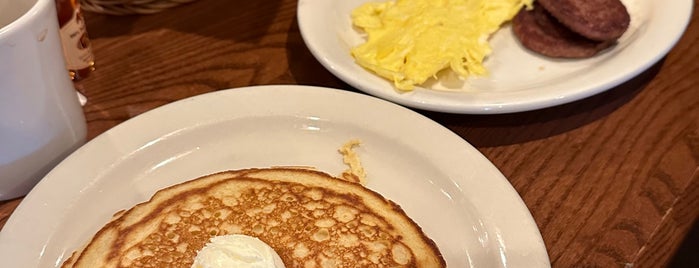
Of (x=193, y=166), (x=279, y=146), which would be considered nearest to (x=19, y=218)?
(x=193, y=166)

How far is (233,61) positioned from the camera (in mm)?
1516

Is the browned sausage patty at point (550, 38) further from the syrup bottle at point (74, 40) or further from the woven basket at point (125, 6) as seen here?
the syrup bottle at point (74, 40)

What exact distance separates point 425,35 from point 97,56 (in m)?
0.76

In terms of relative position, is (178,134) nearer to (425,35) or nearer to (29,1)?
(29,1)

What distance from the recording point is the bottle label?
1405 millimetres

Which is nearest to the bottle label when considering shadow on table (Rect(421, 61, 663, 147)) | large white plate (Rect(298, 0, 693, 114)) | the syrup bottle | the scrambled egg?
the syrup bottle

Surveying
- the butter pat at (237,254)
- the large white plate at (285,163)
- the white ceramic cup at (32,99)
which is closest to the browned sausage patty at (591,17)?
the large white plate at (285,163)

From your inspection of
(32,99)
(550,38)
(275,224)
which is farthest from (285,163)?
(550,38)

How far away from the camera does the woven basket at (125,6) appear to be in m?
1.63

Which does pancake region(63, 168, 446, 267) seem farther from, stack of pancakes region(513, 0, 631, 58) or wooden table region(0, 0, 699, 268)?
stack of pancakes region(513, 0, 631, 58)

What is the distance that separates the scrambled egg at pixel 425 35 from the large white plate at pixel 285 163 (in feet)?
0.50

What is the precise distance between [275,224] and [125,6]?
0.84m

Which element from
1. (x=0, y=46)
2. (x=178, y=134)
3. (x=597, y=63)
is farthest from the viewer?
(x=597, y=63)

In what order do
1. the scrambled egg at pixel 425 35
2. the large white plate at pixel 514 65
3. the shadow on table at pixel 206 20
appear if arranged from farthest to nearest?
1. the shadow on table at pixel 206 20
2. the scrambled egg at pixel 425 35
3. the large white plate at pixel 514 65
